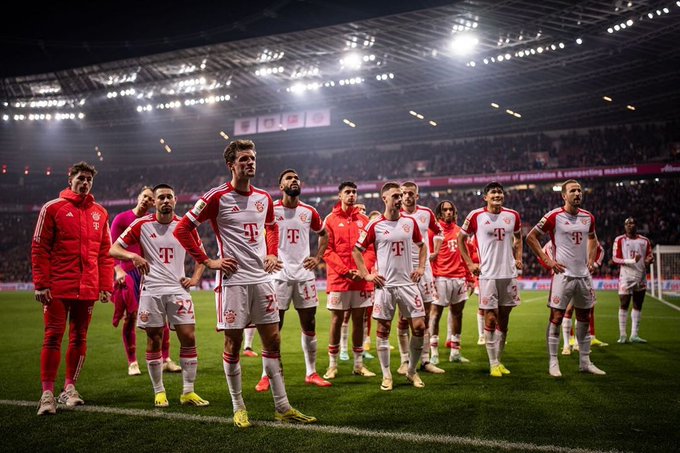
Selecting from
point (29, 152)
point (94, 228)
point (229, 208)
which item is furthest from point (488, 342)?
point (29, 152)

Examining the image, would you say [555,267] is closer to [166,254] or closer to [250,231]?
[250,231]

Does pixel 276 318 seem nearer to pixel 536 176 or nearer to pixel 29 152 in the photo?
pixel 536 176

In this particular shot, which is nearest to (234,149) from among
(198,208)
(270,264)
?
(198,208)

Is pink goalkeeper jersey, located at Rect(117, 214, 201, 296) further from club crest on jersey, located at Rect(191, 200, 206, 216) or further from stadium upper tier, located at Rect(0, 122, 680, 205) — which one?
stadium upper tier, located at Rect(0, 122, 680, 205)

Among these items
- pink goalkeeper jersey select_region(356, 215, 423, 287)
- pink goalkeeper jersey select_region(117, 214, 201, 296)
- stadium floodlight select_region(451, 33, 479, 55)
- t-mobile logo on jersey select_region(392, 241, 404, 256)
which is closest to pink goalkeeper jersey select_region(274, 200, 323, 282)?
pink goalkeeper jersey select_region(356, 215, 423, 287)

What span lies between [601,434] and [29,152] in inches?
2066

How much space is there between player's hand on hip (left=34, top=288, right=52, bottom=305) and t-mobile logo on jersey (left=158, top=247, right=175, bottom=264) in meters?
1.14

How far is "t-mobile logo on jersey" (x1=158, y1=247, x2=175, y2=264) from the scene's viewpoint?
233 inches

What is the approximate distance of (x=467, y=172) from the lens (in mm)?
36938

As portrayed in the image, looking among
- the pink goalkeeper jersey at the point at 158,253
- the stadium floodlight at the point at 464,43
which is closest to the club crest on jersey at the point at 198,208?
the pink goalkeeper jersey at the point at 158,253

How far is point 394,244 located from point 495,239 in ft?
5.72

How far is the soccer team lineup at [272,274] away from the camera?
16.3ft

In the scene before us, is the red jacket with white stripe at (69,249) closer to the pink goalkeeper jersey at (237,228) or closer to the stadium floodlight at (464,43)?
the pink goalkeeper jersey at (237,228)

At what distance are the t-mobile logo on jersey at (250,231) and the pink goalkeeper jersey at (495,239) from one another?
148 inches
